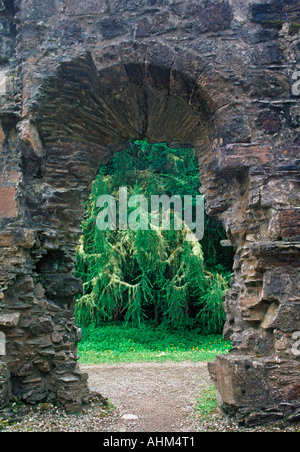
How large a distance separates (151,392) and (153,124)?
11.1ft

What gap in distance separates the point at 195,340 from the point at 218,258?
8.99 feet

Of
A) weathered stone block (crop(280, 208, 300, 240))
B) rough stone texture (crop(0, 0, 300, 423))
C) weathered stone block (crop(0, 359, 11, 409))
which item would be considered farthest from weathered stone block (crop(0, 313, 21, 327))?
weathered stone block (crop(280, 208, 300, 240))

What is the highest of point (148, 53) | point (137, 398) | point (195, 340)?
point (148, 53)

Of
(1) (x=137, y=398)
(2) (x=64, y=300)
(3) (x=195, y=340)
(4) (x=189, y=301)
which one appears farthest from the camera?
(4) (x=189, y=301)

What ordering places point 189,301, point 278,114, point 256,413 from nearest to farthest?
point 256,413
point 278,114
point 189,301

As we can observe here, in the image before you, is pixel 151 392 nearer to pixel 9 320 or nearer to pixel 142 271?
pixel 9 320

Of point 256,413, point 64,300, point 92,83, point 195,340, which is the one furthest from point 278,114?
point 195,340

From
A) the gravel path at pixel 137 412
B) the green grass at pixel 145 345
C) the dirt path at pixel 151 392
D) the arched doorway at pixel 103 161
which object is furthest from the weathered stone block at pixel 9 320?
the green grass at pixel 145 345

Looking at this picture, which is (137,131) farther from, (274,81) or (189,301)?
(189,301)

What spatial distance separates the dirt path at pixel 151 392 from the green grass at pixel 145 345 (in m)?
0.84

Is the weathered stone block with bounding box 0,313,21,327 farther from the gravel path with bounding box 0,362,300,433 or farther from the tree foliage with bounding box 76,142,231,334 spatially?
the tree foliage with bounding box 76,142,231,334

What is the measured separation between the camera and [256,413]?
126 inches

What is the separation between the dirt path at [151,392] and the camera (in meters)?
3.72

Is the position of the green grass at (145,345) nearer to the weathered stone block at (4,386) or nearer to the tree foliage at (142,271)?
the tree foliage at (142,271)
